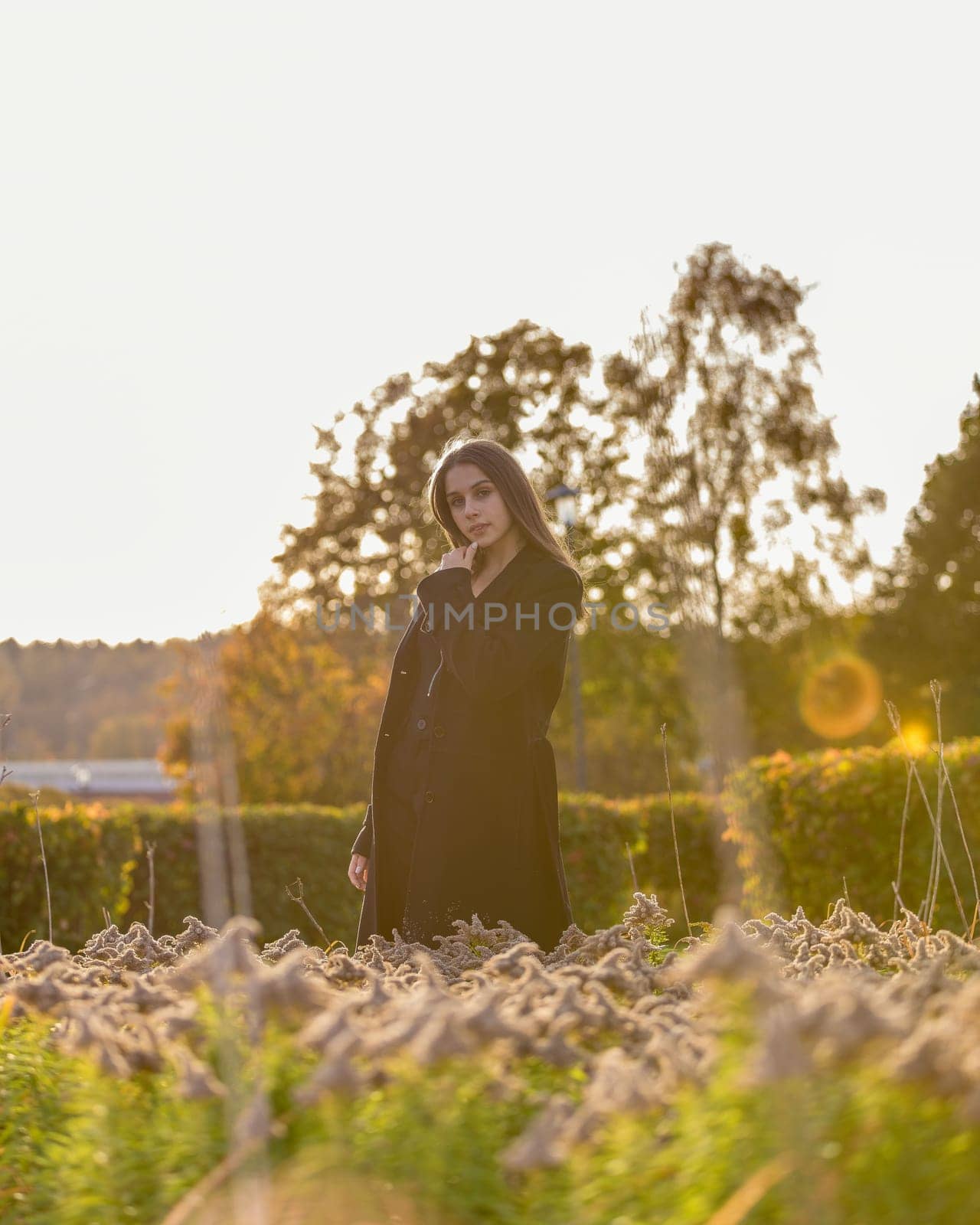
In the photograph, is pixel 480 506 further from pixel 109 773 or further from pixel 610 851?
pixel 109 773

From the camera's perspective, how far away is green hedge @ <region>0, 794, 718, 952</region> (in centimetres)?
834

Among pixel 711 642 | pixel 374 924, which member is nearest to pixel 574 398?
pixel 711 642

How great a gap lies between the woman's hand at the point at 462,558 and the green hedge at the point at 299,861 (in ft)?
16.3

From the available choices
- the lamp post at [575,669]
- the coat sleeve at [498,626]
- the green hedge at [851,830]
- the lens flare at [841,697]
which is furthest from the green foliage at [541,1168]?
the lens flare at [841,697]

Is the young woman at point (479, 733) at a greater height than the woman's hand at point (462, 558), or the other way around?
the woman's hand at point (462, 558)

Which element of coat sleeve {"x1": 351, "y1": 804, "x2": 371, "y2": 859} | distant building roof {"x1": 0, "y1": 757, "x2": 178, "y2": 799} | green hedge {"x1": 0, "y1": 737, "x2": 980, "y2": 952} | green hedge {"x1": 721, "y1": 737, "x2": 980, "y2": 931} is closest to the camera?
coat sleeve {"x1": 351, "y1": 804, "x2": 371, "y2": 859}

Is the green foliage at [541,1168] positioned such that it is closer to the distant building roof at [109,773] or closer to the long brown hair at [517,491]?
the long brown hair at [517,491]

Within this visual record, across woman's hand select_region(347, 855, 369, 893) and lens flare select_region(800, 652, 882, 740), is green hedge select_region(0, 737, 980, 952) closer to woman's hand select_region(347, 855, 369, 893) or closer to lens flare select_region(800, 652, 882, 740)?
woman's hand select_region(347, 855, 369, 893)

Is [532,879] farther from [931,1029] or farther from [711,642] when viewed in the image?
[711,642]

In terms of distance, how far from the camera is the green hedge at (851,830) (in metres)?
7.47

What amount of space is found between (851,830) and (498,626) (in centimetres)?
507

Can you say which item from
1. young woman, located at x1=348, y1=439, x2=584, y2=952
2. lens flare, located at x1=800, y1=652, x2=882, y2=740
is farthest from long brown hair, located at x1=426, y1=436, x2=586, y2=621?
lens flare, located at x1=800, y1=652, x2=882, y2=740

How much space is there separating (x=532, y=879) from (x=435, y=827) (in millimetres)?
324

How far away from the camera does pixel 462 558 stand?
3.94m
